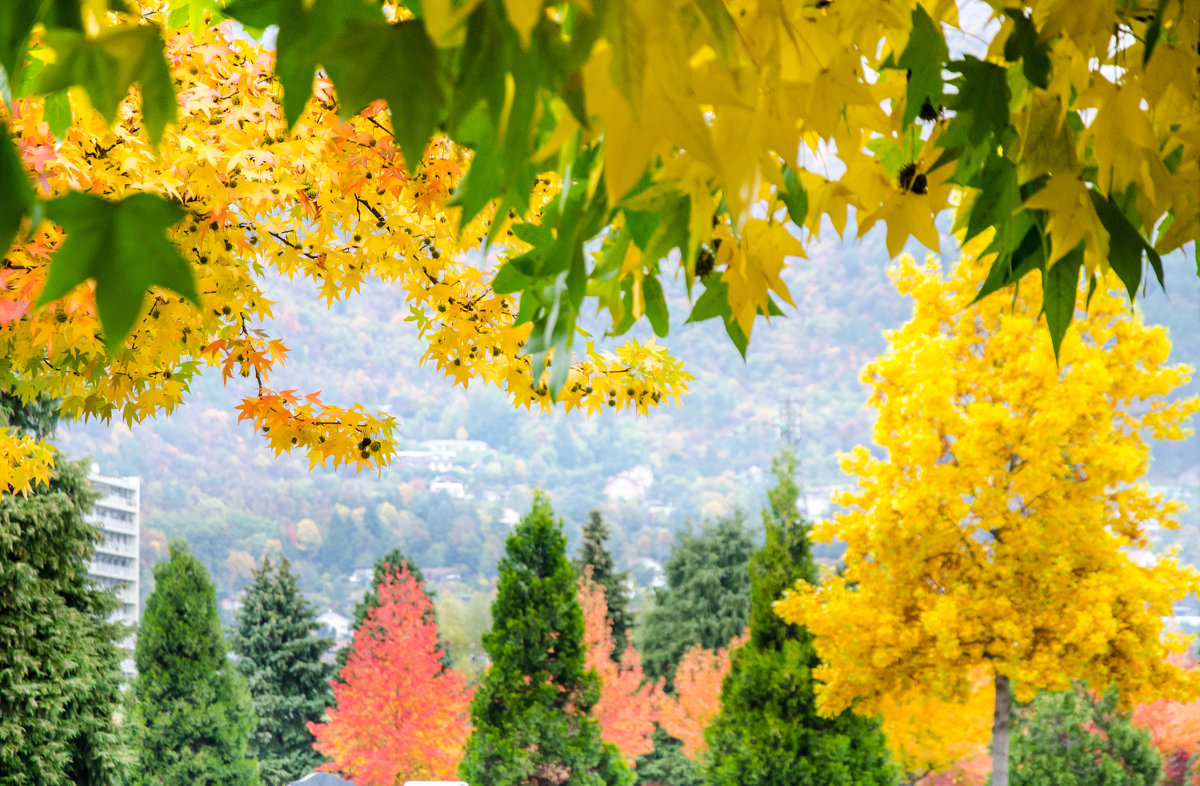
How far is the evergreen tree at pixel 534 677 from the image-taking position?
1008 cm

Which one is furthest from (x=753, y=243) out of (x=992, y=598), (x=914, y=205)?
(x=992, y=598)

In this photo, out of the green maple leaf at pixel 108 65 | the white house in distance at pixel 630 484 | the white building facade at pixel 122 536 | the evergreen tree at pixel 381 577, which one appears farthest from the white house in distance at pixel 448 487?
the green maple leaf at pixel 108 65

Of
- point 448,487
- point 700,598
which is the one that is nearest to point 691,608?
point 700,598

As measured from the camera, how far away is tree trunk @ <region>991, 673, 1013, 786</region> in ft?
25.7

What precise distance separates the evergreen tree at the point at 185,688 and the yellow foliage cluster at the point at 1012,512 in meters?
9.52

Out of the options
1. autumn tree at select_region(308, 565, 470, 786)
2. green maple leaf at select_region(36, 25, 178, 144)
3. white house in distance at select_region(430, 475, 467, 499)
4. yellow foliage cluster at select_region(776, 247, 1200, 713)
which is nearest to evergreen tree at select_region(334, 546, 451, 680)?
autumn tree at select_region(308, 565, 470, 786)

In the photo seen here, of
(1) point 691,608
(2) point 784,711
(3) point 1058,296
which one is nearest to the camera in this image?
(3) point 1058,296

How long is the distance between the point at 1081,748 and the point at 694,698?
6953 millimetres

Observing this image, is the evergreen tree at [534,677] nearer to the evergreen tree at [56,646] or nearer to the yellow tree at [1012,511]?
the yellow tree at [1012,511]

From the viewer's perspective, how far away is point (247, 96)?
270 centimetres

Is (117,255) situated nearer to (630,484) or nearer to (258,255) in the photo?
(258,255)

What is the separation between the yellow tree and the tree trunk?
817 mm

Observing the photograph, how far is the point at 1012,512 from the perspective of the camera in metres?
7.10

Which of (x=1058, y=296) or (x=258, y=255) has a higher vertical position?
(x=258, y=255)
